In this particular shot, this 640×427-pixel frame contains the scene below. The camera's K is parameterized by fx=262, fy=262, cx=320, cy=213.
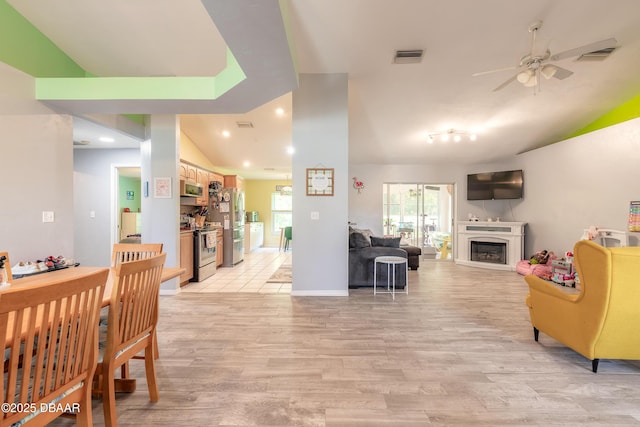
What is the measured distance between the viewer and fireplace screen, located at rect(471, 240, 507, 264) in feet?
19.0

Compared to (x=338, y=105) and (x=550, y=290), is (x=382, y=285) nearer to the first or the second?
(x=550, y=290)

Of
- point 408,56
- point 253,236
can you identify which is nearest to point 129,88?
point 408,56

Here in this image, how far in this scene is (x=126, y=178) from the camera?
6.53m

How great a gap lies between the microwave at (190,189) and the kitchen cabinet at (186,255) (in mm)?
676

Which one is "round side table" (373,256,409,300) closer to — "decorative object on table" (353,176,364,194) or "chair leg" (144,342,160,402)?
"chair leg" (144,342,160,402)

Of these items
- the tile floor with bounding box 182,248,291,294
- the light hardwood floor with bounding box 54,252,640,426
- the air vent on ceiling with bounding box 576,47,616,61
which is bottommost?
the light hardwood floor with bounding box 54,252,640,426

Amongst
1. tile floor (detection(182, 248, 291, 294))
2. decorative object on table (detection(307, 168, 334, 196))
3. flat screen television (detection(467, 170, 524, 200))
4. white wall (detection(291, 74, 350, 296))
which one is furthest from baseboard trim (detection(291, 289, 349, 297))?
flat screen television (detection(467, 170, 524, 200))

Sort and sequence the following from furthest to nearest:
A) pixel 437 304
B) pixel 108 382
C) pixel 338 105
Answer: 1. pixel 338 105
2. pixel 437 304
3. pixel 108 382

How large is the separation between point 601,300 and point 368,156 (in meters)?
5.24

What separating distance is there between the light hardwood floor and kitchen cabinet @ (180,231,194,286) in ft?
3.44

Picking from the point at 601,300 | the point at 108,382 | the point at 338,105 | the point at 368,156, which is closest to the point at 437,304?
the point at 601,300

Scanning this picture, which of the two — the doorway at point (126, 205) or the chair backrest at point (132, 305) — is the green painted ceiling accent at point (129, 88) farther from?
the doorway at point (126, 205)

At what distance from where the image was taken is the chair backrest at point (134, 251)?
2.31m

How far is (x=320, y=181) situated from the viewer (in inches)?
150
